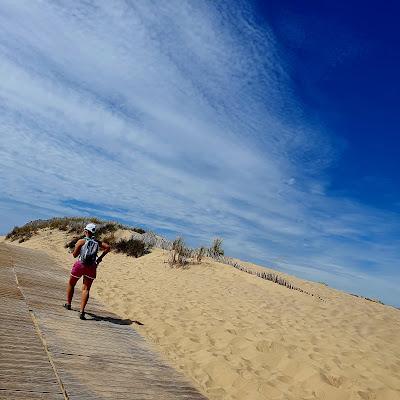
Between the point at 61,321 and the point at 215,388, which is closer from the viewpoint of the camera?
the point at 215,388

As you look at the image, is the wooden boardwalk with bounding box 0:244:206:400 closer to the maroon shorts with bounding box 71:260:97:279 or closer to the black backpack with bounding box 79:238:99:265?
the maroon shorts with bounding box 71:260:97:279

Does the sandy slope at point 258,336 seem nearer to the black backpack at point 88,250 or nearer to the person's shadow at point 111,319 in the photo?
the person's shadow at point 111,319

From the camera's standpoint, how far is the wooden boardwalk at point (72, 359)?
4.12 meters

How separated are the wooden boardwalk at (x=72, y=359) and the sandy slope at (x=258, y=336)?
71 centimetres

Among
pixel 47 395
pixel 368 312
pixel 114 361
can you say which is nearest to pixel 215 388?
pixel 114 361

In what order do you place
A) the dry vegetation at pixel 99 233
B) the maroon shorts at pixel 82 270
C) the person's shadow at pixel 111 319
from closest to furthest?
the maroon shorts at pixel 82 270 < the person's shadow at pixel 111 319 < the dry vegetation at pixel 99 233

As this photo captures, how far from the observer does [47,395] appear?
3.83 metres

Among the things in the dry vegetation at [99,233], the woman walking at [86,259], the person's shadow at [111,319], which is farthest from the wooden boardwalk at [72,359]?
the dry vegetation at [99,233]

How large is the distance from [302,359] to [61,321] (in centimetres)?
432

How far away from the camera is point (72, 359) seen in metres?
5.04

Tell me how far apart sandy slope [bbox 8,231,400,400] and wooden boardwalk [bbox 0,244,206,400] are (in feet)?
2.33

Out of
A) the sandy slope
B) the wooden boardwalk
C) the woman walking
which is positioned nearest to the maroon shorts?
the woman walking

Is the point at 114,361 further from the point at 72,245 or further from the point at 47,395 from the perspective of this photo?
the point at 72,245

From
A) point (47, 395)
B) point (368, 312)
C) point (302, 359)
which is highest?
point (368, 312)
